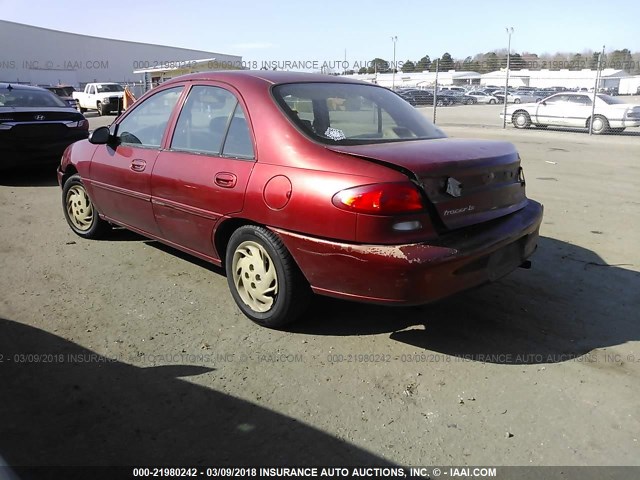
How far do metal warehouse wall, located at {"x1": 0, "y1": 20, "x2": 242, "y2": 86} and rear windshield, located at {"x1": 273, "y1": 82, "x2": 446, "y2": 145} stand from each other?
46777mm

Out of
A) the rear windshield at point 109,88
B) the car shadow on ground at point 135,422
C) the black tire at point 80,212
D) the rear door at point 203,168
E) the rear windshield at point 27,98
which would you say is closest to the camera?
the car shadow on ground at point 135,422

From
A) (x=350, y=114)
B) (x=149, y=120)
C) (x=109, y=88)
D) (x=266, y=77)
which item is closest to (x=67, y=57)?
(x=109, y=88)

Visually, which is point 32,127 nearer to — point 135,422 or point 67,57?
point 135,422

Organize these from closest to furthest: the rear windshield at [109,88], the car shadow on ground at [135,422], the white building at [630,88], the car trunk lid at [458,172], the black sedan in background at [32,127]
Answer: the car shadow on ground at [135,422], the car trunk lid at [458,172], the black sedan in background at [32,127], the rear windshield at [109,88], the white building at [630,88]

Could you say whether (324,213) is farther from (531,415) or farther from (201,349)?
(531,415)

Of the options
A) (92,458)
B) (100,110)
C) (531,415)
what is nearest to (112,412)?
(92,458)

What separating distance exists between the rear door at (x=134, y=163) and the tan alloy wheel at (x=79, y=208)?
48 cm

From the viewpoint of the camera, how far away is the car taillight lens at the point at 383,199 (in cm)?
284

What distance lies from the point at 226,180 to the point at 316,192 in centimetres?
81

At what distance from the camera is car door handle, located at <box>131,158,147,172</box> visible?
14.0 ft

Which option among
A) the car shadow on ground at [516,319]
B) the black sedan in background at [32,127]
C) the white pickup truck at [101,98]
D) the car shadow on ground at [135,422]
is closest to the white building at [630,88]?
the white pickup truck at [101,98]

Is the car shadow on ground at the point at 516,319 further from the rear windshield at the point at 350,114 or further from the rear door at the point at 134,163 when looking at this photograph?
the rear door at the point at 134,163

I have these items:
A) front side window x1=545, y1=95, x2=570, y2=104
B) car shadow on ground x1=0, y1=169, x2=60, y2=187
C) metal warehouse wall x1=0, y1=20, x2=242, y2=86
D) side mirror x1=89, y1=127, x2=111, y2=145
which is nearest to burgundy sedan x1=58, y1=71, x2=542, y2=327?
side mirror x1=89, y1=127, x2=111, y2=145

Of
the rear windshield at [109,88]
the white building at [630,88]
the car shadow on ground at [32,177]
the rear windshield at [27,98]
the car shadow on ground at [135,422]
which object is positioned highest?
the white building at [630,88]
